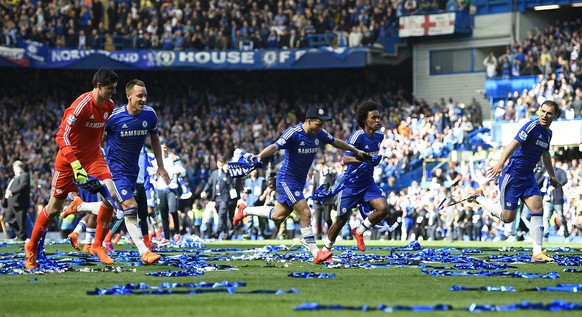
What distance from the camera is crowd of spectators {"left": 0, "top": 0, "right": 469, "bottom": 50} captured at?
48.5 meters

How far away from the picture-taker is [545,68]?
3953cm

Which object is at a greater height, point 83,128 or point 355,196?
point 83,128

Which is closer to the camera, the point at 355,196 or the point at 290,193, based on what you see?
the point at 290,193

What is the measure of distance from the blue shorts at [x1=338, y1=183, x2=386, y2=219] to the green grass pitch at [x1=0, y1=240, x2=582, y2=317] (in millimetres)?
2717

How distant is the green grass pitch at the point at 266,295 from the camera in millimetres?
9297

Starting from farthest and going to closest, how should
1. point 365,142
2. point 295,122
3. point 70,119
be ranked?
point 295,122 → point 365,142 → point 70,119

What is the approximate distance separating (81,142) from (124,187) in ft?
3.50

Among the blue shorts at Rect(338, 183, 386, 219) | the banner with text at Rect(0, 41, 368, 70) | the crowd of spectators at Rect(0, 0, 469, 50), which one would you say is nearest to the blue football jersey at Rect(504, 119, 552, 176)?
the blue shorts at Rect(338, 183, 386, 219)

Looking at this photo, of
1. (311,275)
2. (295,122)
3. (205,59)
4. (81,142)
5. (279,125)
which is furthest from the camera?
(205,59)

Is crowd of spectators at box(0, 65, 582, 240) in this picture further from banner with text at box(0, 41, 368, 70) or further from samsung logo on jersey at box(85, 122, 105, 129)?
samsung logo on jersey at box(85, 122, 105, 129)

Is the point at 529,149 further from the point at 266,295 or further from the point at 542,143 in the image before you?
the point at 266,295

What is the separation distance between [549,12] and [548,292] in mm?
37525

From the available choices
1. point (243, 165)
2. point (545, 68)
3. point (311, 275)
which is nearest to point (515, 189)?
point (243, 165)

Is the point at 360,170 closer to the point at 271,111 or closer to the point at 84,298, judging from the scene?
the point at 84,298
